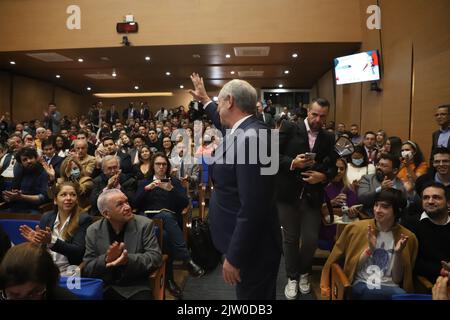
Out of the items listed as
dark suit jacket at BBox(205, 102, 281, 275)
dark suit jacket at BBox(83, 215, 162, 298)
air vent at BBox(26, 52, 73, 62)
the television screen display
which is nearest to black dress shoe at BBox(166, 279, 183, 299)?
dark suit jacket at BBox(83, 215, 162, 298)

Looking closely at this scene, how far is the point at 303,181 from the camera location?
250cm

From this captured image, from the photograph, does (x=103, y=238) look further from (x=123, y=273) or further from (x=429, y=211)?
(x=429, y=211)


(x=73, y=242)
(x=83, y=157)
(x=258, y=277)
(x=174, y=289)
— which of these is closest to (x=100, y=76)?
(x=83, y=157)

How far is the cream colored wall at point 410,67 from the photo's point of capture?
443cm

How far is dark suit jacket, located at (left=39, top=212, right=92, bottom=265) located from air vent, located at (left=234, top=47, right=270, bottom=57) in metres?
7.04

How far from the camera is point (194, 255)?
10.8ft

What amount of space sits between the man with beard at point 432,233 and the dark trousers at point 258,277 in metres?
1.09

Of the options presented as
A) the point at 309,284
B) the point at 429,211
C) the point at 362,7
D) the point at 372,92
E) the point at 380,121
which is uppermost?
the point at 362,7

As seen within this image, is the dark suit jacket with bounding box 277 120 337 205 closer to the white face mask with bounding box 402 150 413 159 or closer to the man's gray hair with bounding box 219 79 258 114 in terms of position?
the man's gray hair with bounding box 219 79 258 114

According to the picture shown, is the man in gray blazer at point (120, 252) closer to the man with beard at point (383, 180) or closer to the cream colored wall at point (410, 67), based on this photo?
the man with beard at point (383, 180)

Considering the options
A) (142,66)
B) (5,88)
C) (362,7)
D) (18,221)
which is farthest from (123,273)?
(5,88)

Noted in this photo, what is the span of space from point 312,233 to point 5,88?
13157 millimetres

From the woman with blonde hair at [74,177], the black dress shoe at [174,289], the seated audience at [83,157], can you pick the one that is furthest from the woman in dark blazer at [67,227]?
the seated audience at [83,157]

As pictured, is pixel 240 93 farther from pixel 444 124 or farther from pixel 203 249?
pixel 444 124
